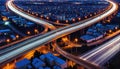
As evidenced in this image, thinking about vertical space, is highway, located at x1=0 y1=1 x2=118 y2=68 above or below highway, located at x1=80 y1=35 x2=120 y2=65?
above

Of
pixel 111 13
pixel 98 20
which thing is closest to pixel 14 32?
pixel 98 20

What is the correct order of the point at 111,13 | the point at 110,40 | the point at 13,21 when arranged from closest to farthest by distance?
the point at 110,40 < the point at 13,21 < the point at 111,13

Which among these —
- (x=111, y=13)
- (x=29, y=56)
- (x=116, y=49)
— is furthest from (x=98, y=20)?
(x=29, y=56)

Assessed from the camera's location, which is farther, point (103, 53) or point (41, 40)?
point (41, 40)

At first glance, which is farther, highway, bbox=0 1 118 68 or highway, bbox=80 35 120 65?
highway, bbox=80 35 120 65

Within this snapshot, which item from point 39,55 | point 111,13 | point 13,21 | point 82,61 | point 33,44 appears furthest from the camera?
point 111,13

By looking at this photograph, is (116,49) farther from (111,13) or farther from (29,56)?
(111,13)

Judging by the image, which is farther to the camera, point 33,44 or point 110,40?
point 110,40

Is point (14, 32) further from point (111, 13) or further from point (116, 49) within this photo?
point (111, 13)

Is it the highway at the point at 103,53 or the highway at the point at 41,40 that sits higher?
the highway at the point at 41,40

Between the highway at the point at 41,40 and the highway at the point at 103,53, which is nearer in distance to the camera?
the highway at the point at 41,40

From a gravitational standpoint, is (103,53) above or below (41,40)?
below
